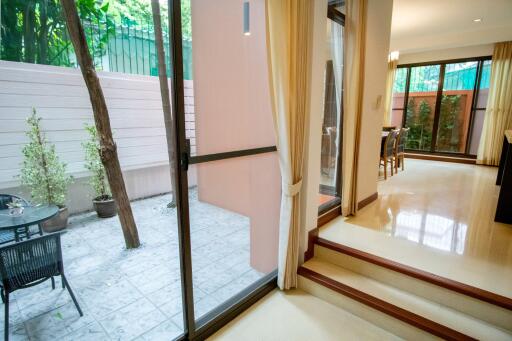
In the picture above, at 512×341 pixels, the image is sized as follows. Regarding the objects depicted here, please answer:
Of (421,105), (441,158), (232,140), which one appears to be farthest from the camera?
(421,105)

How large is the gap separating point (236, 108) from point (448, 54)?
658 centimetres

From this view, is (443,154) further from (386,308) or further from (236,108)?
(236,108)

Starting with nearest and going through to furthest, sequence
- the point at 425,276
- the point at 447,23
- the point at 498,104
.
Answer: the point at 425,276 → the point at 447,23 → the point at 498,104

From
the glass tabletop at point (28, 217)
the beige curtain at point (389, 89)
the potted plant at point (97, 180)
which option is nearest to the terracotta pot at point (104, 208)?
the potted plant at point (97, 180)

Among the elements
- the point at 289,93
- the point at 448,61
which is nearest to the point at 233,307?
the point at 289,93

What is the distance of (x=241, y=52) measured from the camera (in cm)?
248

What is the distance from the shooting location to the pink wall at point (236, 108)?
226 centimetres

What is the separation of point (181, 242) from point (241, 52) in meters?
1.76

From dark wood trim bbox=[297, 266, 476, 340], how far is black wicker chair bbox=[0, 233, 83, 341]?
195cm

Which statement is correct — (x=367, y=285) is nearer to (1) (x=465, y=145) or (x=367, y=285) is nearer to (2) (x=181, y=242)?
(2) (x=181, y=242)

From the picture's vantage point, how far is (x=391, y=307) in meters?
1.92

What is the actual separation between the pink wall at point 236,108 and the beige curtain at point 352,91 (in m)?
0.97

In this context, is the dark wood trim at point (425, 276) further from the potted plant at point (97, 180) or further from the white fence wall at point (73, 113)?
the potted plant at point (97, 180)

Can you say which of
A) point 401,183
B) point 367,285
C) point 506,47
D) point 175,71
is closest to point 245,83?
point 175,71
